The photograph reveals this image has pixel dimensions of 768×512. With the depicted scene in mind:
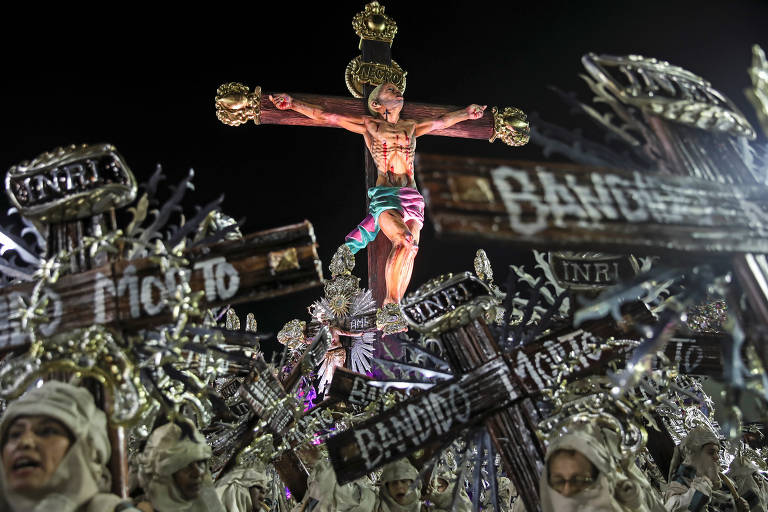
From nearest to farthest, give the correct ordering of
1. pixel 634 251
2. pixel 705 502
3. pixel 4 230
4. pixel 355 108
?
pixel 634 251 → pixel 4 230 → pixel 705 502 → pixel 355 108

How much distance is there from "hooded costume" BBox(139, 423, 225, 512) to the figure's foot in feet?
14.0

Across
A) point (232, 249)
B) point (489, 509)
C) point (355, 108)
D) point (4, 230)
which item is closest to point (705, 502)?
point (489, 509)

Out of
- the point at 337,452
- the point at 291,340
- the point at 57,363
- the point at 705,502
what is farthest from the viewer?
the point at 291,340

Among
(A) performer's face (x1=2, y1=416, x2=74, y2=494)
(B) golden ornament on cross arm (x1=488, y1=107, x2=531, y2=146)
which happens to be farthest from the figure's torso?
(A) performer's face (x1=2, y1=416, x2=74, y2=494)

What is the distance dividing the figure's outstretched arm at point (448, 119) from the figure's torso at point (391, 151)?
300 mm

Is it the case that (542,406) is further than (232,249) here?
Yes

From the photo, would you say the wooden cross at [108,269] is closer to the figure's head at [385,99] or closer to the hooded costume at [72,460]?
the hooded costume at [72,460]

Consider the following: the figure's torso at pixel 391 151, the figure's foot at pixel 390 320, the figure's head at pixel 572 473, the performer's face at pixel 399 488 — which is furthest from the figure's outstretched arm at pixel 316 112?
the figure's head at pixel 572 473

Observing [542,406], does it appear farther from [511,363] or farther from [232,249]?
[232,249]

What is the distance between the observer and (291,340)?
826 centimetres

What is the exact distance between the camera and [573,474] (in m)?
3.15

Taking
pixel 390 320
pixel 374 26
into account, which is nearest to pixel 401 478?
pixel 390 320

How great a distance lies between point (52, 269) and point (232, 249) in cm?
83

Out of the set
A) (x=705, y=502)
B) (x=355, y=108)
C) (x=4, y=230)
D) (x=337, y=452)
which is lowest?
(x=705, y=502)
